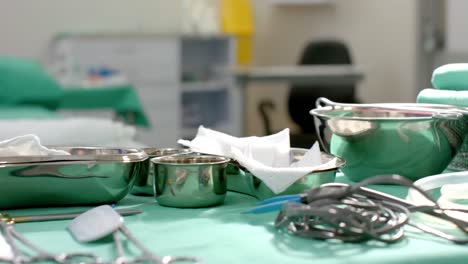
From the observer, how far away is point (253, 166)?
868 millimetres

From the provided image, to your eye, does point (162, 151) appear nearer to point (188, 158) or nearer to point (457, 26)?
point (188, 158)

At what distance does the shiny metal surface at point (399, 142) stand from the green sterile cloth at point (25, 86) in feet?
8.27

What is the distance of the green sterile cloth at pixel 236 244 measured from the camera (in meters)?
0.66

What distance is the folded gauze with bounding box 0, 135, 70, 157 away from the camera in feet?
2.97

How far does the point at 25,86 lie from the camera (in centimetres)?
333

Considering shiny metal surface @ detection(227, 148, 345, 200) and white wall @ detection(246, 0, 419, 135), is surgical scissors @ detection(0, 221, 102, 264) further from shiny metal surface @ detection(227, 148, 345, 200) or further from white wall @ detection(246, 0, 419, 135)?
white wall @ detection(246, 0, 419, 135)

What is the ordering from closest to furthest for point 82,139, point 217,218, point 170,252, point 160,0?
point 170,252
point 217,218
point 82,139
point 160,0

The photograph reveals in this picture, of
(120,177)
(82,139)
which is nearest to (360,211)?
(120,177)

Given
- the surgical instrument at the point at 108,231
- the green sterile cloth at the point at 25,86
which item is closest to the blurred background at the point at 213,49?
the green sterile cloth at the point at 25,86

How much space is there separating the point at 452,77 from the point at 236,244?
25.1 inches

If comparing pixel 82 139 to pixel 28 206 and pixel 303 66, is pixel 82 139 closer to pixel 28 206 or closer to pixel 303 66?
pixel 28 206

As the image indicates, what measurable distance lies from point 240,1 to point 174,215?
13.8 ft

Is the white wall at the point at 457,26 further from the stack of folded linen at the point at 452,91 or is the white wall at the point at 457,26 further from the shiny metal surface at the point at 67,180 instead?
the shiny metal surface at the point at 67,180

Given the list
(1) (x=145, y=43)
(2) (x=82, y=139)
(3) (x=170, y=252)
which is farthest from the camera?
Answer: (1) (x=145, y=43)
